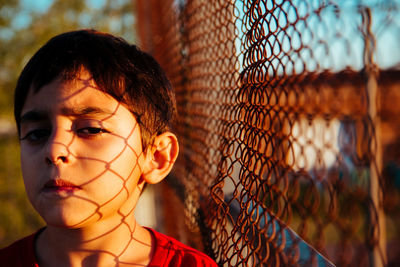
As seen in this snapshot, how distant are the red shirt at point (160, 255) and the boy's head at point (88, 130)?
14 cm

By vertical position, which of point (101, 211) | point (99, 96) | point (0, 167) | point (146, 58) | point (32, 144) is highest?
point (146, 58)

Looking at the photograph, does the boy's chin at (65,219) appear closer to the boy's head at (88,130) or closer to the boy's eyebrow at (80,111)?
the boy's head at (88,130)

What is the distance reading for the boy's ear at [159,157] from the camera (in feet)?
3.92

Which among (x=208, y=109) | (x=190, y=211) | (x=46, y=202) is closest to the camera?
(x=46, y=202)

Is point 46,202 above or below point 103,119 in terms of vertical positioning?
below

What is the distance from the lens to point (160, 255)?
46.1 inches

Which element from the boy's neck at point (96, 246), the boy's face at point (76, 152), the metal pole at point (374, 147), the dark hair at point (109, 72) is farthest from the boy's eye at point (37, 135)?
the metal pole at point (374, 147)

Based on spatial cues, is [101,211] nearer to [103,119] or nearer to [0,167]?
[103,119]

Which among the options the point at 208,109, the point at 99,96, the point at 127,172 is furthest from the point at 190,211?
the point at 99,96

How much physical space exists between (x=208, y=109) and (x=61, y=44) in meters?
0.65

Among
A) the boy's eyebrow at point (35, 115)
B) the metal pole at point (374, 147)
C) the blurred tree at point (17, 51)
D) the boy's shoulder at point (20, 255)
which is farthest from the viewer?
the blurred tree at point (17, 51)

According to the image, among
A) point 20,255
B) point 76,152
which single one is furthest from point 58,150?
point 20,255

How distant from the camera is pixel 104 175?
1022 mm

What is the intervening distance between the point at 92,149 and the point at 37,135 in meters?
0.17
